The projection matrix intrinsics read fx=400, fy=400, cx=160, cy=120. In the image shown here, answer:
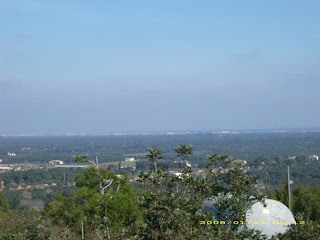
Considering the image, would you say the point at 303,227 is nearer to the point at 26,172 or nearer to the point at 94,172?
the point at 94,172

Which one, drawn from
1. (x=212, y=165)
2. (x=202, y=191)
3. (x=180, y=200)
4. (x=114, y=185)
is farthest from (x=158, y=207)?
(x=114, y=185)

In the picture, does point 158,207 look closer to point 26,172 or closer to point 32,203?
point 32,203

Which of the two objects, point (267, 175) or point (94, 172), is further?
point (267, 175)

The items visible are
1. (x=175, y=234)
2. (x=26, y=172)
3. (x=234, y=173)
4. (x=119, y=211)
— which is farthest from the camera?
(x=26, y=172)

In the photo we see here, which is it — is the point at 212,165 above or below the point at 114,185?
above

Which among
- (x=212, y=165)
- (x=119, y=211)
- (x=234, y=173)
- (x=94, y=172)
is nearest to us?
(x=234, y=173)

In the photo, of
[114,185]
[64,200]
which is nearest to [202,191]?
[114,185]

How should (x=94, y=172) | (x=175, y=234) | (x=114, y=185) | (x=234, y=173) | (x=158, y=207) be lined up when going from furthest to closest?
(x=114, y=185), (x=94, y=172), (x=234, y=173), (x=158, y=207), (x=175, y=234)

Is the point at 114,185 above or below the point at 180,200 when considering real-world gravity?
below

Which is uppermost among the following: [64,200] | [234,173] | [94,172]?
[234,173]

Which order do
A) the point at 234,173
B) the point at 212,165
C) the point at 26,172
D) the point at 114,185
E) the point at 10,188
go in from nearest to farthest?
the point at 234,173, the point at 212,165, the point at 114,185, the point at 10,188, the point at 26,172
